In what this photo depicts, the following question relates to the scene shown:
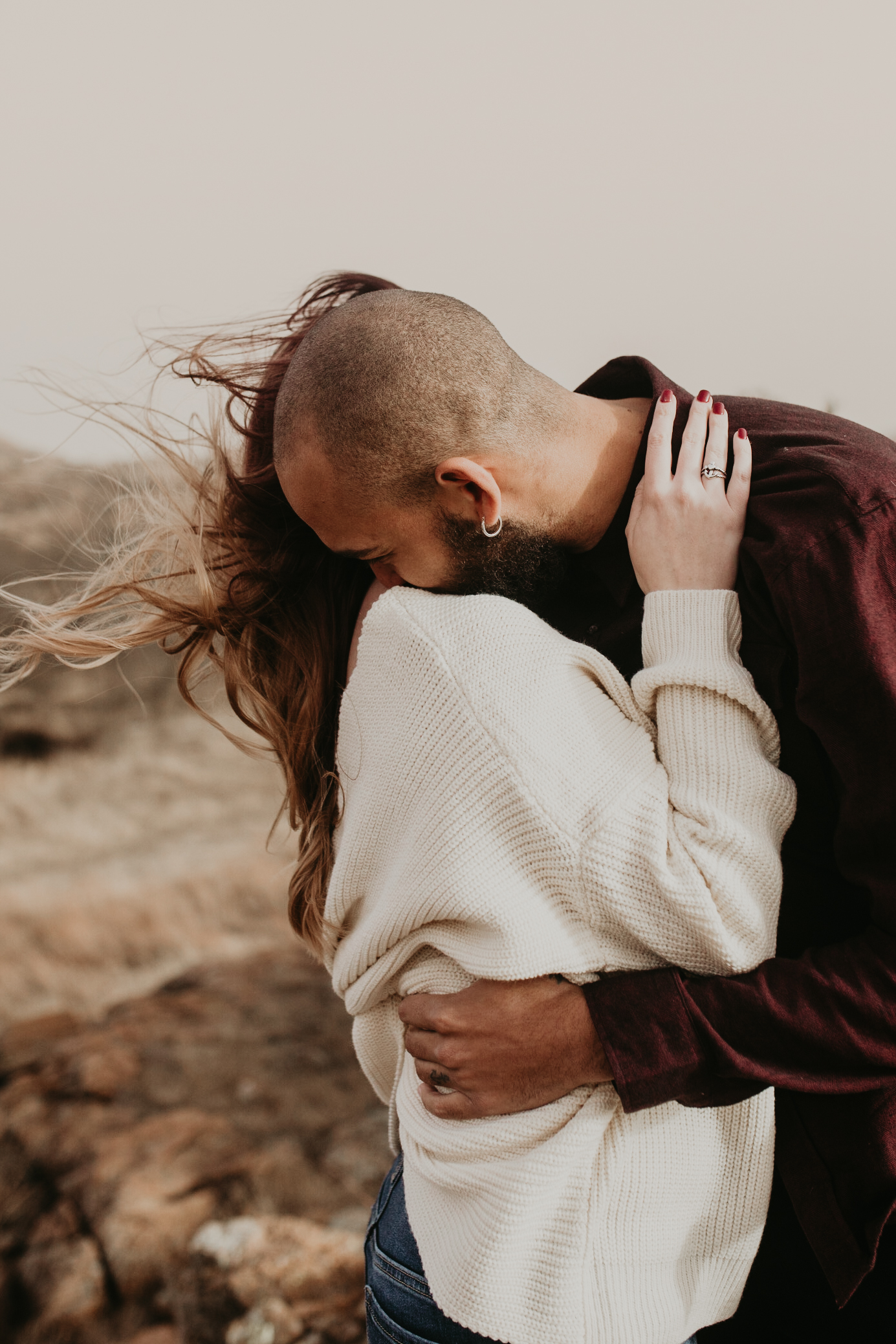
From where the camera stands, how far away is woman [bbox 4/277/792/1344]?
103cm

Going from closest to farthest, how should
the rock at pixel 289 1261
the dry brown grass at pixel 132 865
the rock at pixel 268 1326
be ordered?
the rock at pixel 268 1326 → the rock at pixel 289 1261 → the dry brown grass at pixel 132 865

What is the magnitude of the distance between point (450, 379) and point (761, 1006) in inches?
36.6

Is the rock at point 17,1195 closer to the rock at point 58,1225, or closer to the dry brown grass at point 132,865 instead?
the rock at point 58,1225

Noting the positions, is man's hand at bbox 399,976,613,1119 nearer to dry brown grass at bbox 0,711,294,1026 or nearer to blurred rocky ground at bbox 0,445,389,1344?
blurred rocky ground at bbox 0,445,389,1344

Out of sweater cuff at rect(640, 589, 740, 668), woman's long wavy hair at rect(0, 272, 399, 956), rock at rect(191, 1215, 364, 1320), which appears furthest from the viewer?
rock at rect(191, 1215, 364, 1320)

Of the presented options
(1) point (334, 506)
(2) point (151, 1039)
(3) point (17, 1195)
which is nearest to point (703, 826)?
(1) point (334, 506)

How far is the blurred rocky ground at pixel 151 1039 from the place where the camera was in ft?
7.43

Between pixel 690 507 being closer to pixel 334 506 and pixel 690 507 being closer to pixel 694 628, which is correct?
pixel 694 628

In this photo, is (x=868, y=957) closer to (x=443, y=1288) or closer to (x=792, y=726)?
(x=792, y=726)

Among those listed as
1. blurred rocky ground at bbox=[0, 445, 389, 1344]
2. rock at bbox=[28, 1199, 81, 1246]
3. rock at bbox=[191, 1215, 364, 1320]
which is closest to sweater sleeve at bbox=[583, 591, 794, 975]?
blurred rocky ground at bbox=[0, 445, 389, 1344]

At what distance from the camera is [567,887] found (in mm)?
1044

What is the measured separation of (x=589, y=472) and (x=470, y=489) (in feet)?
0.62

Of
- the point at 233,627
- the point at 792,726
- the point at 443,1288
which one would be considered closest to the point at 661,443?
the point at 792,726

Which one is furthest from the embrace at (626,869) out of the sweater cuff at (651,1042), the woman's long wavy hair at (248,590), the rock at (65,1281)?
the rock at (65,1281)
